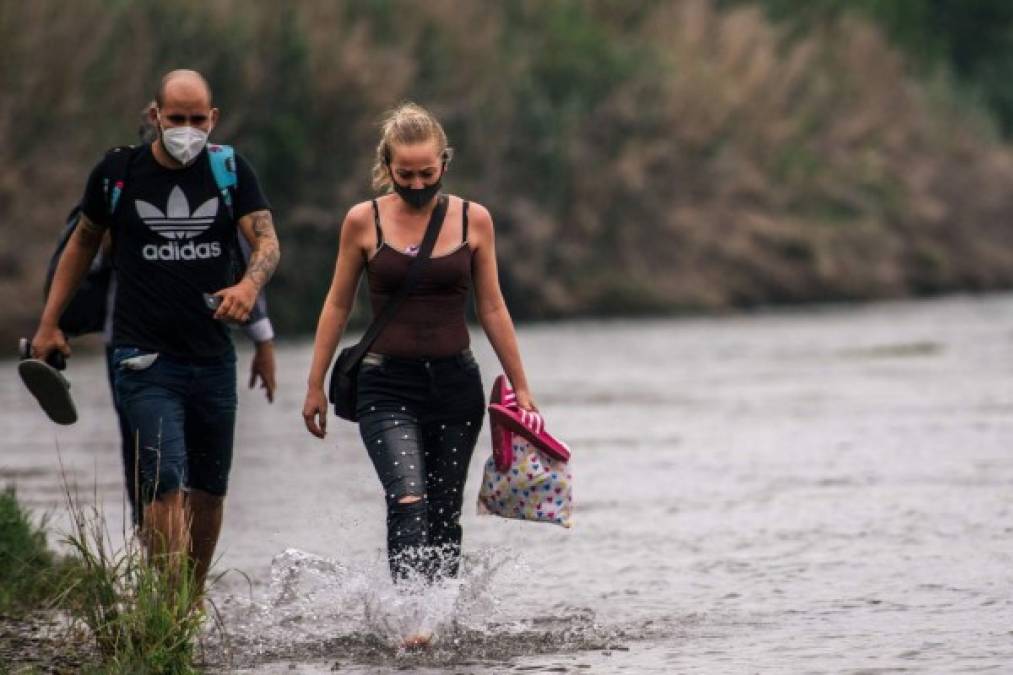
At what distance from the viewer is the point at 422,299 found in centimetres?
803

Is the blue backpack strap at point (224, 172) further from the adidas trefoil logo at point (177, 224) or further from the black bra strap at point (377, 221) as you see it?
the black bra strap at point (377, 221)

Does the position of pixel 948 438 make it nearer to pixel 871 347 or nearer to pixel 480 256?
pixel 480 256

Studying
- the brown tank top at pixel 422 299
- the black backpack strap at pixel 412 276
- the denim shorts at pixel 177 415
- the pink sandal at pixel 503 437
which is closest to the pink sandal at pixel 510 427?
the pink sandal at pixel 503 437

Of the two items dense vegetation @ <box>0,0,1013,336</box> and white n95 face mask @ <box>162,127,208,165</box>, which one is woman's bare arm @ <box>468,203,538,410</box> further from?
dense vegetation @ <box>0,0,1013,336</box>

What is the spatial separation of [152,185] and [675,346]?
2422cm

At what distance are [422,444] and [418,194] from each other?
824mm

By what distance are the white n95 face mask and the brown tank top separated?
0.60 metres

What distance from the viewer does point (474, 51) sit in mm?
45094

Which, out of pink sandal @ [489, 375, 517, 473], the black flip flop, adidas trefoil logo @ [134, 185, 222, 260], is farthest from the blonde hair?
the black flip flop

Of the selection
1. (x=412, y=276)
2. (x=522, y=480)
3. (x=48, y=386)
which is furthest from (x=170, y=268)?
(x=522, y=480)

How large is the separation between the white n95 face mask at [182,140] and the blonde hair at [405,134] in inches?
22.5

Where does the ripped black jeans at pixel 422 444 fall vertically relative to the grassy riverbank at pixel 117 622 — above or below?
above

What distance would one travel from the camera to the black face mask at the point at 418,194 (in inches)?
313

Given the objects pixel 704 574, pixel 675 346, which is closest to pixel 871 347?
pixel 675 346
